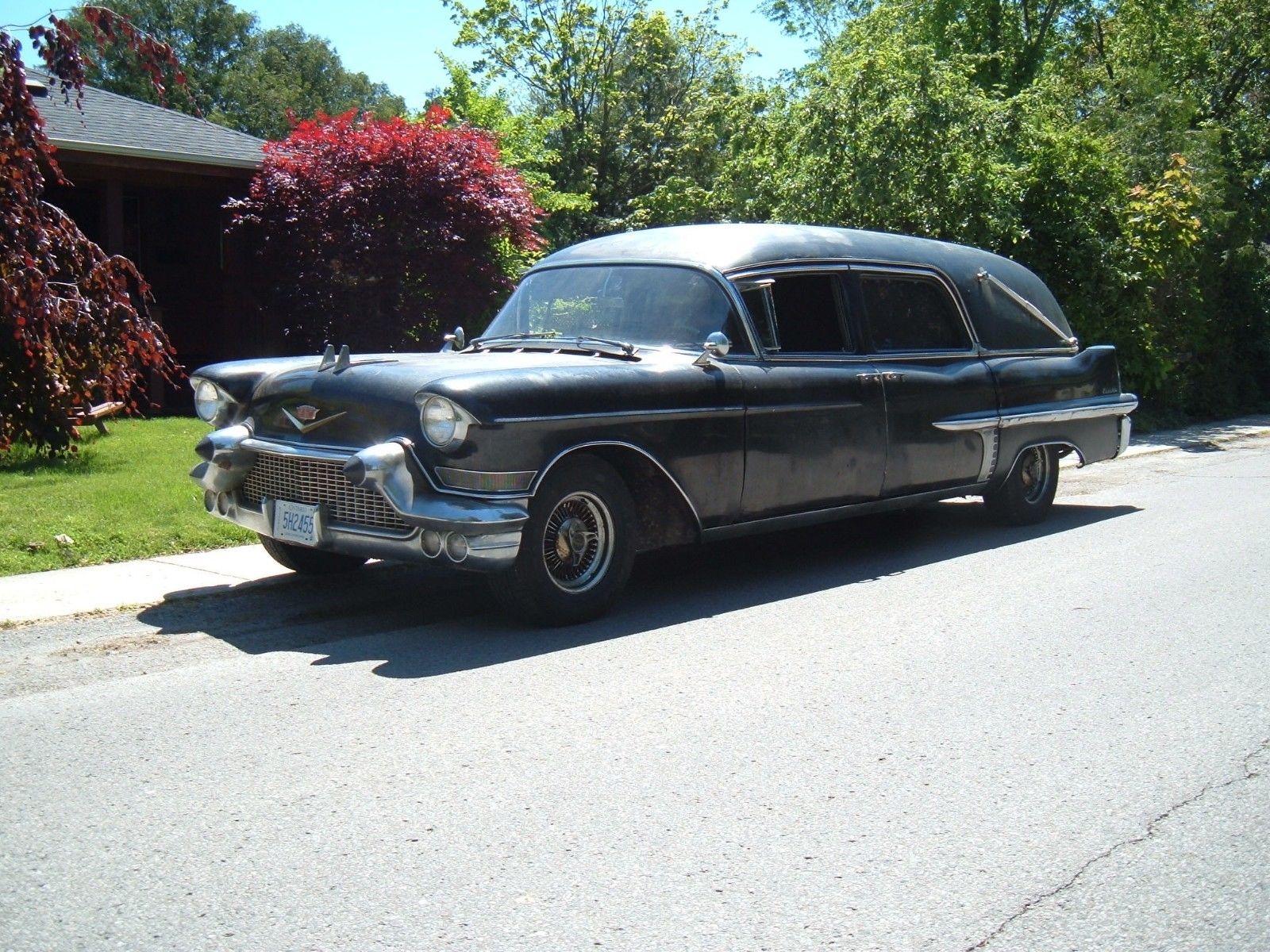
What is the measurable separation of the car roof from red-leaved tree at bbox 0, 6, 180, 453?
13.5 feet

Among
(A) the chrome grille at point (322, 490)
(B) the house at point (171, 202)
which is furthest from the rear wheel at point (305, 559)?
(B) the house at point (171, 202)

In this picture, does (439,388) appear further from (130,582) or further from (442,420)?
(130,582)

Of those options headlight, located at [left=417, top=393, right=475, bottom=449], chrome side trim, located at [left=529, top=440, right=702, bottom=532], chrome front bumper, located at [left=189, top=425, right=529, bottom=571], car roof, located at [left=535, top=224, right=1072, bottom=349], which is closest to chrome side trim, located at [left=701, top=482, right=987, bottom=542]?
chrome side trim, located at [left=529, top=440, right=702, bottom=532]

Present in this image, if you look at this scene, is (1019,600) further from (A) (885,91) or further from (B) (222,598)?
(A) (885,91)

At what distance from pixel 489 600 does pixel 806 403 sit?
6.82 ft

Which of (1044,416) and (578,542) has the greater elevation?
(1044,416)

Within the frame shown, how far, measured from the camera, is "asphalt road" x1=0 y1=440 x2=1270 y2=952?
11.2ft

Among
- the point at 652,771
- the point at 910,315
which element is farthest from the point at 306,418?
the point at 910,315

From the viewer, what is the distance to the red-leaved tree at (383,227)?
1438 cm

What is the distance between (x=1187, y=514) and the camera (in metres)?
10.2

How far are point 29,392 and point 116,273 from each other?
4.08 feet

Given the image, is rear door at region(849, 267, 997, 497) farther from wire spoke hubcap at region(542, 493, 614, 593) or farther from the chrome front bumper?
the chrome front bumper

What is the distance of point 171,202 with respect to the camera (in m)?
18.9

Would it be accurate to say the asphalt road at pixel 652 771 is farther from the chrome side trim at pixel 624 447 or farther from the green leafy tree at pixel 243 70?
the green leafy tree at pixel 243 70
